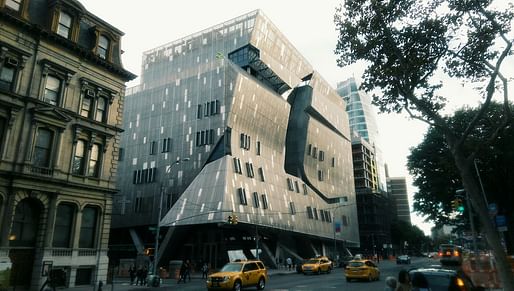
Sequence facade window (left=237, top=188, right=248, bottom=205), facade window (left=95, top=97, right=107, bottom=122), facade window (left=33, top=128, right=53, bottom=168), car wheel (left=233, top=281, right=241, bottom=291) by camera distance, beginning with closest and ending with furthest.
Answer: car wheel (left=233, top=281, right=241, bottom=291) → facade window (left=33, top=128, right=53, bottom=168) → facade window (left=95, top=97, right=107, bottom=122) → facade window (left=237, top=188, right=248, bottom=205)

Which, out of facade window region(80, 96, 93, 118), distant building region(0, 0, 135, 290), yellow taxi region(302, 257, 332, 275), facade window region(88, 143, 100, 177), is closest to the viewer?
distant building region(0, 0, 135, 290)

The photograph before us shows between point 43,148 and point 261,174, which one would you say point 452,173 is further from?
point 43,148

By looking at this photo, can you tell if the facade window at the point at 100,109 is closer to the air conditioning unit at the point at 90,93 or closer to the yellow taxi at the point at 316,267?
the air conditioning unit at the point at 90,93

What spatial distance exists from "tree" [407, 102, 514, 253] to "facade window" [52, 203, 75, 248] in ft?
113

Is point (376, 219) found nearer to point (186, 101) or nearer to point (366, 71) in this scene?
A: point (186, 101)

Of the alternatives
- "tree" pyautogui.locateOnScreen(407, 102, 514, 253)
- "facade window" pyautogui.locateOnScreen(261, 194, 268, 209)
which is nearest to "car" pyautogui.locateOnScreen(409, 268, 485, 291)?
"tree" pyautogui.locateOnScreen(407, 102, 514, 253)

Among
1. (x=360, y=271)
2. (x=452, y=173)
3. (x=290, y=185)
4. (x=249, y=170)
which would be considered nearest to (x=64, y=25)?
(x=360, y=271)

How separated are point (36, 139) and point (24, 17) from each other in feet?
28.3

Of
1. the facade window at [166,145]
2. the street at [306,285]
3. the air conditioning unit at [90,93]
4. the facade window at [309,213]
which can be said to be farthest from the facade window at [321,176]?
the air conditioning unit at [90,93]

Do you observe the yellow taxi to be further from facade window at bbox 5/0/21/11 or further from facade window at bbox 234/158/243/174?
facade window at bbox 5/0/21/11

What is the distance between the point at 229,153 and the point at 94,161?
22796mm

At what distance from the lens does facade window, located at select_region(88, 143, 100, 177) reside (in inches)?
1121

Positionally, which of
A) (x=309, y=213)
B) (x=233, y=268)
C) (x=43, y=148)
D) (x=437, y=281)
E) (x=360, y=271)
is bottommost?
(x=360, y=271)

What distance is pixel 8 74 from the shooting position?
2397 centimetres
